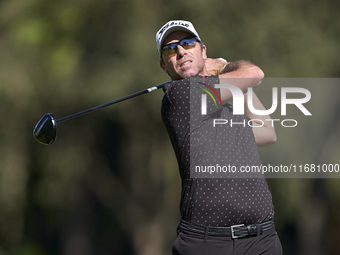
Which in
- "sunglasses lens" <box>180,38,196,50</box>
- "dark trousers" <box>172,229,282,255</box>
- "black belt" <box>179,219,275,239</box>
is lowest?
"dark trousers" <box>172,229,282,255</box>

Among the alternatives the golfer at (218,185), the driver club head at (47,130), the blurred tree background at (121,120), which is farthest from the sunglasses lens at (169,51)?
the blurred tree background at (121,120)

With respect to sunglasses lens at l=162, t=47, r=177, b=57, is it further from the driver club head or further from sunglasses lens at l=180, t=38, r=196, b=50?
the driver club head

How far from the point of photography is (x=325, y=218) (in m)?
12.0

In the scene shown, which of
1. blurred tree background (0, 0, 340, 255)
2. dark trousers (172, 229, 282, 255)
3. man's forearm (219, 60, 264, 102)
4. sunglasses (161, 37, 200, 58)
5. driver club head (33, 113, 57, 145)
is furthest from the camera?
blurred tree background (0, 0, 340, 255)

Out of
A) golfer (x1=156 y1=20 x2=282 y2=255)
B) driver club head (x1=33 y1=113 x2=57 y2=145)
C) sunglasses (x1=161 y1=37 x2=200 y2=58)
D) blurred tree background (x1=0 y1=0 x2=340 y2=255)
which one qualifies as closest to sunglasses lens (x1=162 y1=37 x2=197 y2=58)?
sunglasses (x1=161 y1=37 x2=200 y2=58)

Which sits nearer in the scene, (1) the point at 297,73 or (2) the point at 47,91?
(1) the point at 297,73

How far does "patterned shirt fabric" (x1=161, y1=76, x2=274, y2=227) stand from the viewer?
3682mm

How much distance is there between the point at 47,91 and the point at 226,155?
7.27 metres

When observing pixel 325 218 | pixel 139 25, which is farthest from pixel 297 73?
pixel 325 218

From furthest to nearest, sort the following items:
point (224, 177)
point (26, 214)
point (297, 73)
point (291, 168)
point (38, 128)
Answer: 1. point (26, 214)
2. point (291, 168)
3. point (297, 73)
4. point (38, 128)
5. point (224, 177)

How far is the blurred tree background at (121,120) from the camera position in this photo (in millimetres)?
9844

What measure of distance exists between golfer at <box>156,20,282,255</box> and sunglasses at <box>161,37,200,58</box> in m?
0.22

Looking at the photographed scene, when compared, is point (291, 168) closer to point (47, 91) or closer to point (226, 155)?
point (47, 91)

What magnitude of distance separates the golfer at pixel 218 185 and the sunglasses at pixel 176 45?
0.72 ft
